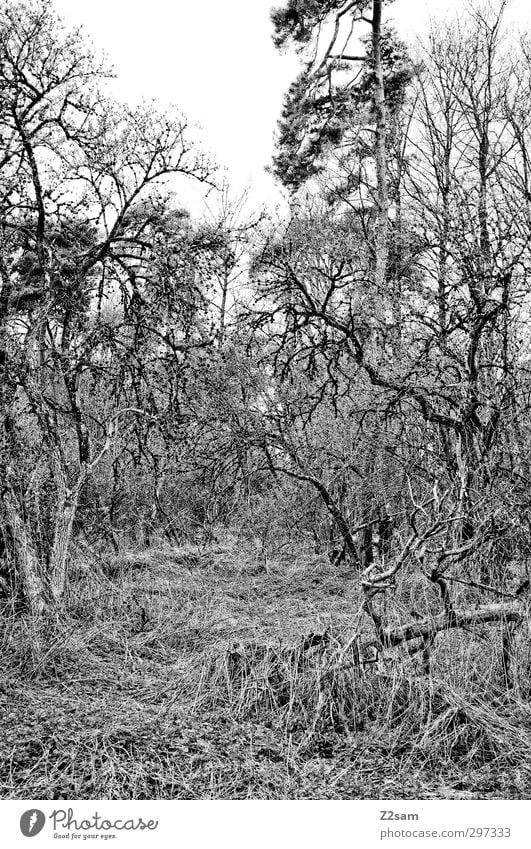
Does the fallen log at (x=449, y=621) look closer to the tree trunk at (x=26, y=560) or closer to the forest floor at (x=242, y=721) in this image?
the forest floor at (x=242, y=721)

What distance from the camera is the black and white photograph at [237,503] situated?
3.64 m

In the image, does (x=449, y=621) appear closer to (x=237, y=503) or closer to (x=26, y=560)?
(x=26, y=560)

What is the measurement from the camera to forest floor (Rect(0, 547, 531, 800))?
3.36 metres

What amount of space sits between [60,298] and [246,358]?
2220 millimetres

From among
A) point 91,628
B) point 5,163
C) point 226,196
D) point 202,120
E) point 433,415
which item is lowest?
point 91,628

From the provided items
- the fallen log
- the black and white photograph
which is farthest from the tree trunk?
the fallen log

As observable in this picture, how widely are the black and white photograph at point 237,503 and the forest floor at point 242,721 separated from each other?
0.01 meters

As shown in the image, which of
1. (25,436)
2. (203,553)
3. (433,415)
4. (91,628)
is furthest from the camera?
(203,553)

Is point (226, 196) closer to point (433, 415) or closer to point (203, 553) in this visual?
point (203, 553)

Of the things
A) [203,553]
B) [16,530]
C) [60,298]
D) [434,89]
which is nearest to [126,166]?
[60,298]

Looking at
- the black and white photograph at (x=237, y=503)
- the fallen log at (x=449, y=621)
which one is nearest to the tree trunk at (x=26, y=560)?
the black and white photograph at (x=237, y=503)

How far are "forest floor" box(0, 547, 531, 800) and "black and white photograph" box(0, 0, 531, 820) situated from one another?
1 centimetres

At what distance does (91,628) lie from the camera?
5.42 m

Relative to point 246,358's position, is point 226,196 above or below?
above
